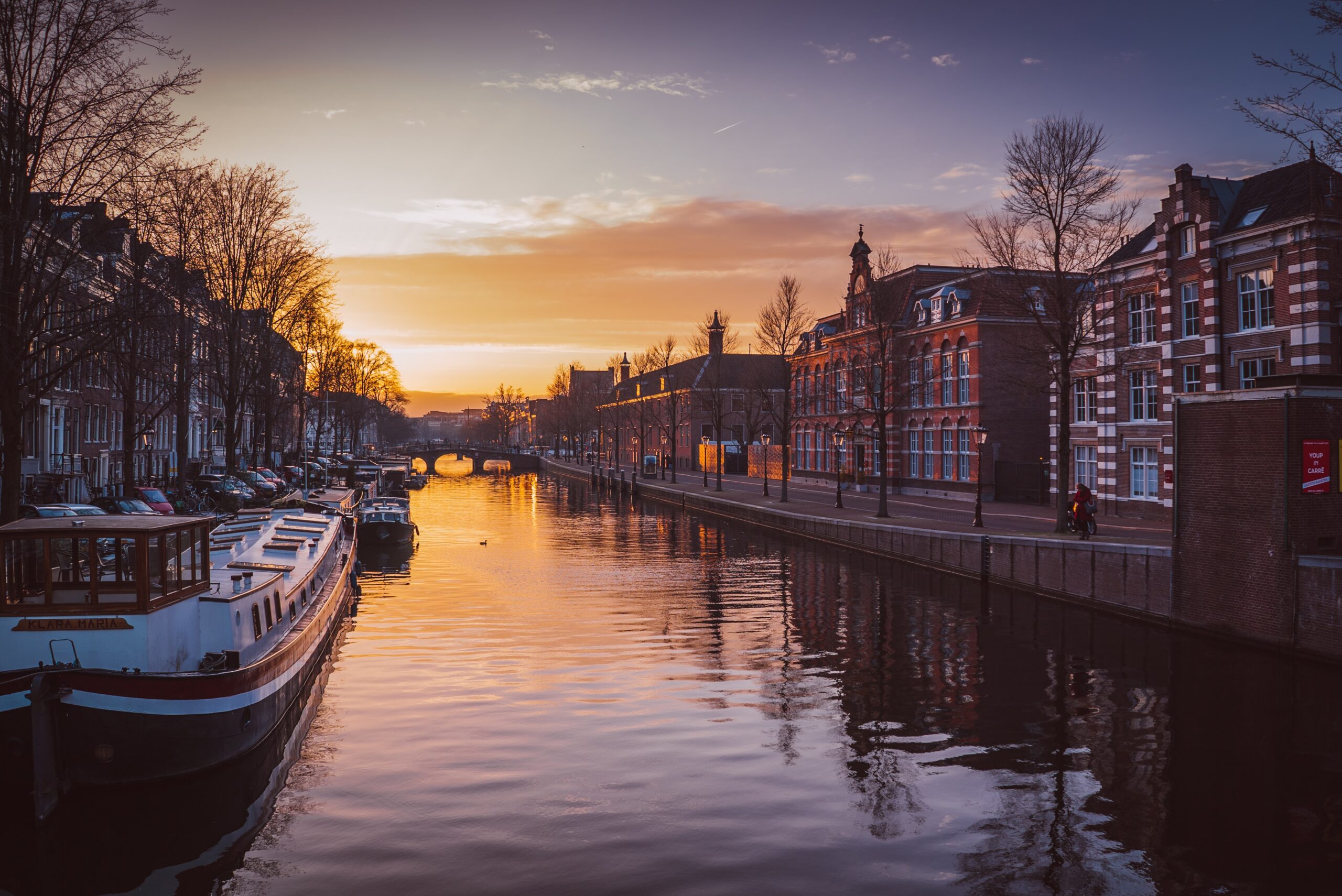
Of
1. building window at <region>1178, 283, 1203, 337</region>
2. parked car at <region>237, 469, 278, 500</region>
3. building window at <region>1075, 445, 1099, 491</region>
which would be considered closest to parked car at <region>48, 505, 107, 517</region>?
parked car at <region>237, 469, 278, 500</region>

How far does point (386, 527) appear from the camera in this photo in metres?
46.3

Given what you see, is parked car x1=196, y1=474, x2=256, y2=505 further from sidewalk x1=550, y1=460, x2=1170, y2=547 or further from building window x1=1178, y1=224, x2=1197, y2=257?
building window x1=1178, y1=224, x2=1197, y2=257

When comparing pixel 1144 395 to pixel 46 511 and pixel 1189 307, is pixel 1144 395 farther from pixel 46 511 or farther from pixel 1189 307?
pixel 46 511

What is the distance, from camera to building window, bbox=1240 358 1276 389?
1352 inches

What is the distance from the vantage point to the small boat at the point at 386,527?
46281 millimetres

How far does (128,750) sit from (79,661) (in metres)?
1.46

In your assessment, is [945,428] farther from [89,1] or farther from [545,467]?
[545,467]

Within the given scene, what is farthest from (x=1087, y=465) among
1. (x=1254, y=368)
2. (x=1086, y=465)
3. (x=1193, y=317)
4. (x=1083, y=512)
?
(x=1083, y=512)

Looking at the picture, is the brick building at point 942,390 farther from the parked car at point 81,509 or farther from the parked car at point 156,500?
the parked car at point 81,509

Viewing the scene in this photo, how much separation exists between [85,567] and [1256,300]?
122 ft

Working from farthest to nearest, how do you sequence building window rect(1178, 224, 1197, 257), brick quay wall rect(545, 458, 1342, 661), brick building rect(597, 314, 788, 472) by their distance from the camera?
1. brick building rect(597, 314, 788, 472)
2. building window rect(1178, 224, 1197, 257)
3. brick quay wall rect(545, 458, 1342, 661)

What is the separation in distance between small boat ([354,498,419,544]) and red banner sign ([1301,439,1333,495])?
36.9 m

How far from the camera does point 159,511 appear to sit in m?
42.1

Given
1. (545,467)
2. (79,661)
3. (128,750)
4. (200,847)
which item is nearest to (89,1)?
(79,661)
